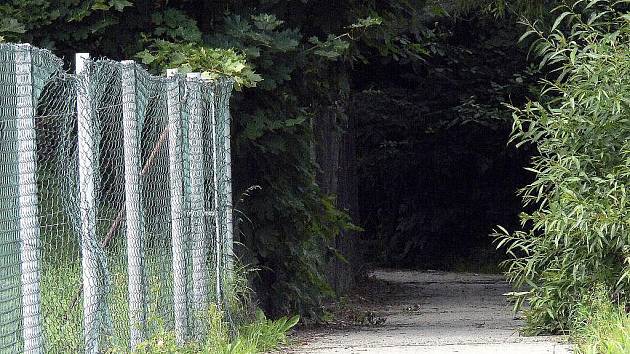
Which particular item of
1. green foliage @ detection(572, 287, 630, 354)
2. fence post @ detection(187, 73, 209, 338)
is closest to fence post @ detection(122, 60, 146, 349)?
fence post @ detection(187, 73, 209, 338)

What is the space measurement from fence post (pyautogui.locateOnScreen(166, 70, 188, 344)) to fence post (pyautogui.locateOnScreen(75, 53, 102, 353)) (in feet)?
5.94

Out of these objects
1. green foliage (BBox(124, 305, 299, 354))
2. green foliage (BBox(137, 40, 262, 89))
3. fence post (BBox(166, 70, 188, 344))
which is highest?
green foliage (BBox(137, 40, 262, 89))

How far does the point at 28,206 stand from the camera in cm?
476

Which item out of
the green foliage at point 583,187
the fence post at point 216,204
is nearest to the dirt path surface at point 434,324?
the green foliage at point 583,187

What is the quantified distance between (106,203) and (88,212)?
4.76ft

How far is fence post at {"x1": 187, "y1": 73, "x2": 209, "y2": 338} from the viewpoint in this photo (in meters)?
7.86

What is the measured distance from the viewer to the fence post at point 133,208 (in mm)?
6305

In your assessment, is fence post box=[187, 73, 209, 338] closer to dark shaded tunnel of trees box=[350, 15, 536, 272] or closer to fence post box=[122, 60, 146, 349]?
fence post box=[122, 60, 146, 349]

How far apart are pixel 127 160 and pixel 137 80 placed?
44 centimetres

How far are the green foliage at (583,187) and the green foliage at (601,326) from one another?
248 mm

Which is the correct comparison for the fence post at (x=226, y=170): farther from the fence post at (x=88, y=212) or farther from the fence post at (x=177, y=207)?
the fence post at (x=88, y=212)

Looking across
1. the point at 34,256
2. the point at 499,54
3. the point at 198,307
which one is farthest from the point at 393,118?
the point at 34,256

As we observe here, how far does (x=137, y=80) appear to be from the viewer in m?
6.51

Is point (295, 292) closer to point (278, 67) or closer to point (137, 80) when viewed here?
point (278, 67)
